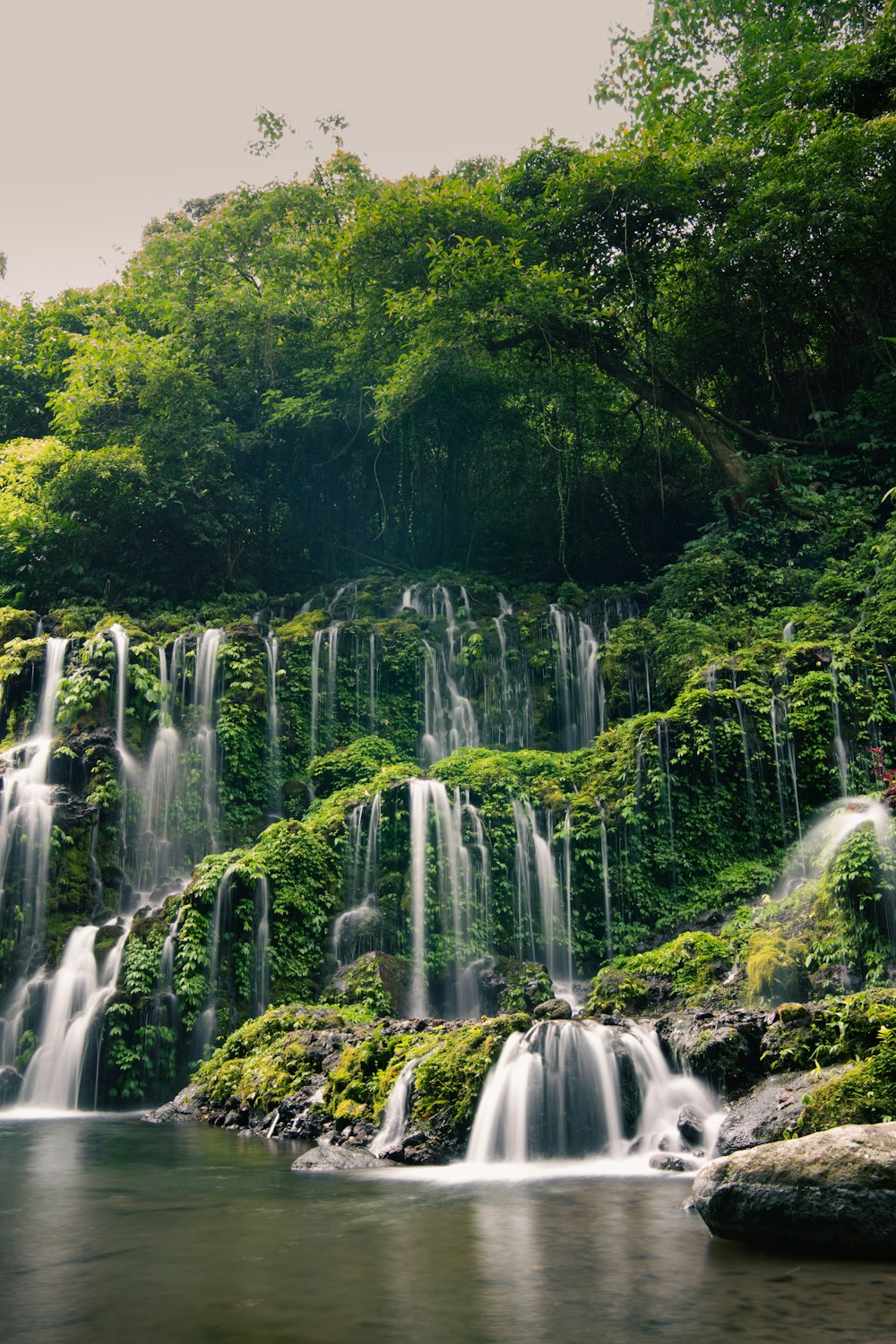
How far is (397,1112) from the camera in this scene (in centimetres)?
877

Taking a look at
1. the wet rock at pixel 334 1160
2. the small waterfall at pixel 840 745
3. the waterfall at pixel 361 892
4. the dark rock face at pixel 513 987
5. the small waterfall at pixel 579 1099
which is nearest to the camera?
the wet rock at pixel 334 1160

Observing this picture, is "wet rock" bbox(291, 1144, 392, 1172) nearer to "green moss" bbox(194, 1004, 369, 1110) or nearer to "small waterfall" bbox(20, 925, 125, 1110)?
"green moss" bbox(194, 1004, 369, 1110)

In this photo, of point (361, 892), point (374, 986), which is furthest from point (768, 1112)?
point (361, 892)

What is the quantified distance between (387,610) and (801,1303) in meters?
18.8

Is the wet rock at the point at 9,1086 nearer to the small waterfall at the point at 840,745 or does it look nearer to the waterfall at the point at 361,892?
the waterfall at the point at 361,892

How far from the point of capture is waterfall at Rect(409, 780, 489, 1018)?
45.2 feet

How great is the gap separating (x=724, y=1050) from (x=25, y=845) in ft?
34.8

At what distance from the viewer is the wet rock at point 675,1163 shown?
302 inches

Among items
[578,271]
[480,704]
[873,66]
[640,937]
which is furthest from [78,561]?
[873,66]

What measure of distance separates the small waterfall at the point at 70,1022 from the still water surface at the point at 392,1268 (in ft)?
15.7

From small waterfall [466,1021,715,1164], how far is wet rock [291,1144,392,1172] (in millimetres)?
884

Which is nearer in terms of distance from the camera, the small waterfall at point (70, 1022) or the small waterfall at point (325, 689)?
the small waterfall at point (70, 1022)

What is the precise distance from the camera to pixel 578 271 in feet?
74.6

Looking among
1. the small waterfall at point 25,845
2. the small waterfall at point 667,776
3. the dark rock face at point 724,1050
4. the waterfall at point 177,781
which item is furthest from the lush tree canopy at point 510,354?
the dark rock face at point 724,1050
